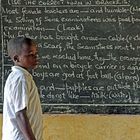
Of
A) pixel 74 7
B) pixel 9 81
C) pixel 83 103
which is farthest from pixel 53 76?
pixel 9 81

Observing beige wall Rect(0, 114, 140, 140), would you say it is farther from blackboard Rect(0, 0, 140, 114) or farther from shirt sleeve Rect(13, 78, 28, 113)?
shirt sleeve Rect(13, 78, 28, 113)

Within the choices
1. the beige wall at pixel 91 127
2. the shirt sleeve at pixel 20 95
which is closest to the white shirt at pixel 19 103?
the shirt sleeve at pixel 20 95

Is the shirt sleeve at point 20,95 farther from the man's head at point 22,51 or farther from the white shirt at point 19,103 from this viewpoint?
the man's head at point 22,51

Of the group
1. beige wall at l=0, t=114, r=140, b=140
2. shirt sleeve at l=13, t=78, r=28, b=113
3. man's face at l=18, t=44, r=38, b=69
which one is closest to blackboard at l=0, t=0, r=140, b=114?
beige wall at l=0, t=114, r=140, b=140

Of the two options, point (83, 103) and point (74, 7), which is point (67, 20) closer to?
point (74, 7)

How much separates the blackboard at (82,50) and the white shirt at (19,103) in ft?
3.12

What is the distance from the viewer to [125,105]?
10.5ft

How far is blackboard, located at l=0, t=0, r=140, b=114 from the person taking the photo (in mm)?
3217

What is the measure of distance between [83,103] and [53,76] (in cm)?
32

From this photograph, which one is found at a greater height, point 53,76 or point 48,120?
point 53,76

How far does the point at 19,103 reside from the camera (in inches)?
87.9

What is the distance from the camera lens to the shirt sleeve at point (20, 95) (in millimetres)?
2230

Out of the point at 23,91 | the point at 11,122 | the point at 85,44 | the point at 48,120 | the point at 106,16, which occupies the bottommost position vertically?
the point at 48,120

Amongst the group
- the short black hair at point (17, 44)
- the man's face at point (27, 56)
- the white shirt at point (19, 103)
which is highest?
the short black hair at point (17, 44)
